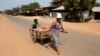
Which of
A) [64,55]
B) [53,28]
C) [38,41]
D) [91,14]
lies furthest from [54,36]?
[91,14]

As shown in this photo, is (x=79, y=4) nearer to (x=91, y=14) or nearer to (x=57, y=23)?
(x=91, y=14)

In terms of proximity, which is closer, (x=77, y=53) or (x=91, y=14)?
(x=77, y=53)

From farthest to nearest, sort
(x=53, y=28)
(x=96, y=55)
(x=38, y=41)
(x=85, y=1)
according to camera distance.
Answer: (x=85, y=1) < (x=38, y=41) < (x=53, y=28) < (x=96, y=55)

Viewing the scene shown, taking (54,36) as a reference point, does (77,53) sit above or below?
below

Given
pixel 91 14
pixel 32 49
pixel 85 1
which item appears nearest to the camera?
pixel 32 49

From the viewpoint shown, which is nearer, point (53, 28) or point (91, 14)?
point (53, 28)

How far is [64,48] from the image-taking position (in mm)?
10805

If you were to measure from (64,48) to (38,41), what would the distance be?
2.44m

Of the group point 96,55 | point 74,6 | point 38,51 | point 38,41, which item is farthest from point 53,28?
point 74,6

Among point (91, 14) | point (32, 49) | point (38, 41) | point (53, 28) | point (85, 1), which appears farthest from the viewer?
point (91, 14)

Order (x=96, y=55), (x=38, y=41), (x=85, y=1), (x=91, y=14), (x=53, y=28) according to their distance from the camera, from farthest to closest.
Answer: (x=91, y=14) → (x=85, y=1) → (x=38, y=41) → (x=53, y=28) → (x=96, y=55)

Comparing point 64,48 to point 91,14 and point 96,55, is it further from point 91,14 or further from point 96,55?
point 91,14

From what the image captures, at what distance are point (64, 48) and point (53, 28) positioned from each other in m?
1.52

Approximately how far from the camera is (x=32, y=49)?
10703 mm
